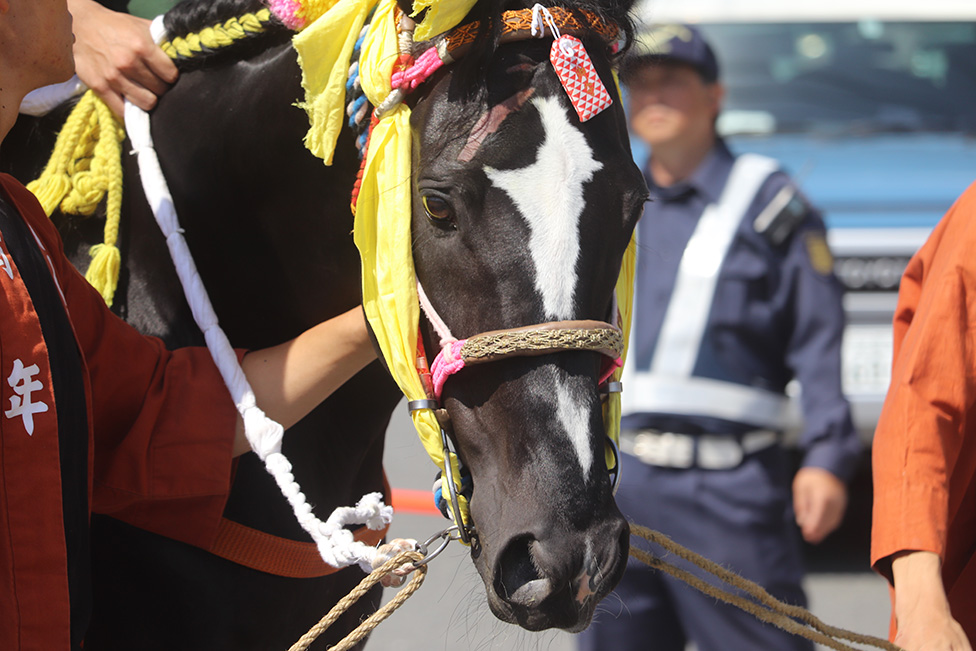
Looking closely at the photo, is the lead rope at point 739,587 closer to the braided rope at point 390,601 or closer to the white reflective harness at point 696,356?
the braided rope at point 390,601

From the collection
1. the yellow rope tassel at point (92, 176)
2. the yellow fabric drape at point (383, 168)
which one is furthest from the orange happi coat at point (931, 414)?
the yellow rope tassel at point (92, 176)

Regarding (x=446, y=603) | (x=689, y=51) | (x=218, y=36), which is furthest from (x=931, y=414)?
(x=446, y=603)

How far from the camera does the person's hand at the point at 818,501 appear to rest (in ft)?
9.46

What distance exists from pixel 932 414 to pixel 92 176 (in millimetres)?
1568

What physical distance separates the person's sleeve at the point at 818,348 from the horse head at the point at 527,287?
57.6 inches

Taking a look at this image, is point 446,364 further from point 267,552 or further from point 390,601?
point 267,552

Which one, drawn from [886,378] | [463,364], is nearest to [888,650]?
[463,364]

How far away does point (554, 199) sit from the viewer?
5.05 ft

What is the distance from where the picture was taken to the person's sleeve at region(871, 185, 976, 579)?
1754 millimetres

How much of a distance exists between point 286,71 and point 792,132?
393 cm

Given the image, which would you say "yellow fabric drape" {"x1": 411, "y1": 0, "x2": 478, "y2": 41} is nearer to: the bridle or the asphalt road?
the bridle

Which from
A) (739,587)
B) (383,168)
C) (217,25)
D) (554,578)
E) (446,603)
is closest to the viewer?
(554,578)

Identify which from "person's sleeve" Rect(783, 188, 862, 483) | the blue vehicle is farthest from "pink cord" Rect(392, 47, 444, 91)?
the blue vehicle

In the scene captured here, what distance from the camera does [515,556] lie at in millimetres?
1480
